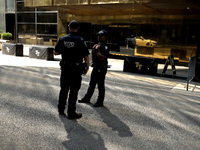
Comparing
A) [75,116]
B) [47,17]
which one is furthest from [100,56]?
[47,17]

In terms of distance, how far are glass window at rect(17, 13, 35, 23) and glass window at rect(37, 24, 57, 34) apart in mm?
1517

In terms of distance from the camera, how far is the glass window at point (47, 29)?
22694 millimetres

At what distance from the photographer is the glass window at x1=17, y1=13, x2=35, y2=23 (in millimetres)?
24703

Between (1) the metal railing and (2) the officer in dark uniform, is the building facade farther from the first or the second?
(2) the officer in dark uniform

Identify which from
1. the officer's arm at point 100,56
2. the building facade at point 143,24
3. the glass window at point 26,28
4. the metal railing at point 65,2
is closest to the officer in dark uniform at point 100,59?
the officer's arm at point 100,56

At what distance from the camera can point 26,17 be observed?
25219 millimetres

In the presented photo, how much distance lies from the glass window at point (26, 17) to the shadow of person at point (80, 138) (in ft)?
74.3

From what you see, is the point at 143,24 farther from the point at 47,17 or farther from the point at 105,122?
the point at 105,122

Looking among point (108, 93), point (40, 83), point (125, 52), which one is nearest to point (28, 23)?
point (125, 52)

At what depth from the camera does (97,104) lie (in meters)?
5.79

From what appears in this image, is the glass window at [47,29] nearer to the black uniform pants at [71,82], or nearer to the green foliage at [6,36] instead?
the green foliage at [6,36]

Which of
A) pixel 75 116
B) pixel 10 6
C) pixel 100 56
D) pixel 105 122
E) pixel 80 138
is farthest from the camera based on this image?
pixel 10 6

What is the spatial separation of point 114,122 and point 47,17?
68.7ft

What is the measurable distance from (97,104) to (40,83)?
3.37 meters
